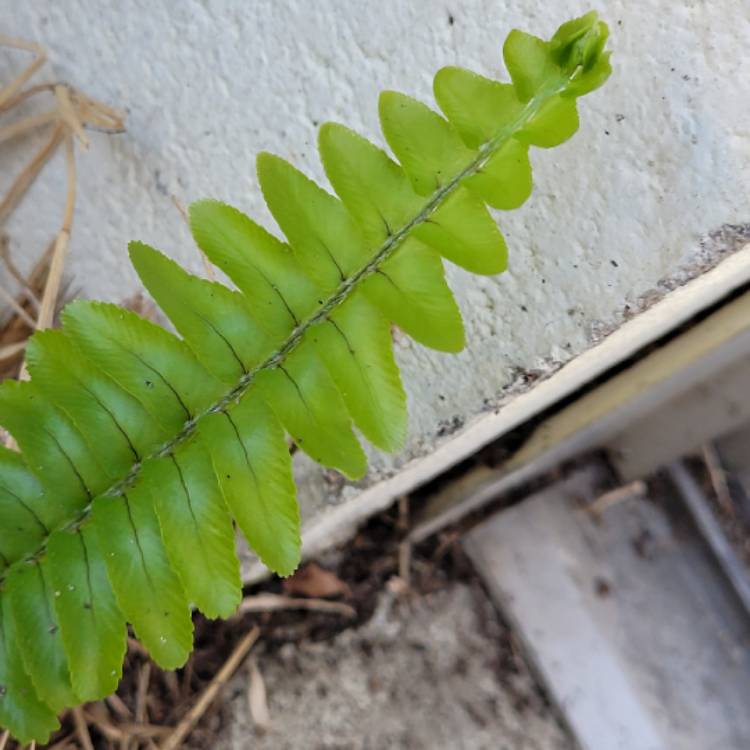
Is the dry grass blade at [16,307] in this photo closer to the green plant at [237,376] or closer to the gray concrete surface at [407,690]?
the green plant at [237,376]

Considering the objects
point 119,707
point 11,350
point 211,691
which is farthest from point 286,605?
point 11,350

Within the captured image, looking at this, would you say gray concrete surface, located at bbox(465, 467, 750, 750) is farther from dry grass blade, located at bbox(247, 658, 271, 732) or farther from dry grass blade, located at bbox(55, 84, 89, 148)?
dry grass blade, located at bbox(55, 84, 89, 148)

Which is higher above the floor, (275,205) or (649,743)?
(275,205)

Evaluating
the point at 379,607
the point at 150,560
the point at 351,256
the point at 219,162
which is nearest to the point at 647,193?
the point at 351,256

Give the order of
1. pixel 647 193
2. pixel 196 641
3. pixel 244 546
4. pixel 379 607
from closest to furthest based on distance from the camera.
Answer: pixel 647 193 < pixel 244 546 < pixel 196 641 < pixel 379 607

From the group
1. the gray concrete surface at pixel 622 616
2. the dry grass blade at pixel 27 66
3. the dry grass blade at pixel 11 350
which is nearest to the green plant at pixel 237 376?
the dry grass blade at pixel 11 350

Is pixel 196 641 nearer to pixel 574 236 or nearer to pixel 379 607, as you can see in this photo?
pixel 379 607

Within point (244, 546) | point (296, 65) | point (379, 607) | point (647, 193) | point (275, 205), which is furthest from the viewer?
point (379, 607)

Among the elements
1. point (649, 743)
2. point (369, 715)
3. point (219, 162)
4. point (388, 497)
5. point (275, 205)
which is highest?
point (219, 162)
